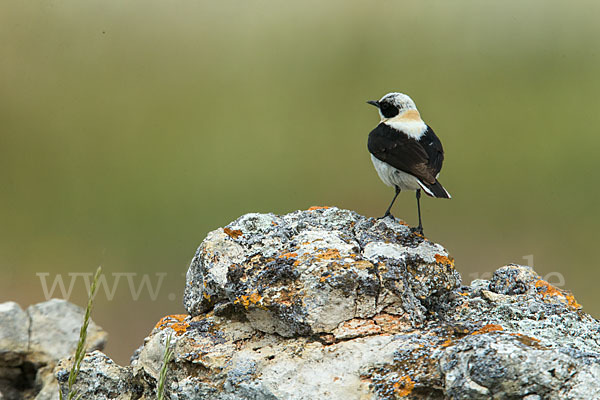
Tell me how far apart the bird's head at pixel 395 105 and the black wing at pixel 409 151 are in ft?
1.33

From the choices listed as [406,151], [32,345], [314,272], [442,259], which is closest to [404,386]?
[314,272]

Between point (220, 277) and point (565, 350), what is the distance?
2.33 m

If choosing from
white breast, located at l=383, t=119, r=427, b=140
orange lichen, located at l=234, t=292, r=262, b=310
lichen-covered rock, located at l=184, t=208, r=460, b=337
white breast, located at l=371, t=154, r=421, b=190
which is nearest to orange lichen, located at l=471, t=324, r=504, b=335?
lichen-covered rock, located at l=184, t=208, r=460, b=337

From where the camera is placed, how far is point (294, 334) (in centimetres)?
418

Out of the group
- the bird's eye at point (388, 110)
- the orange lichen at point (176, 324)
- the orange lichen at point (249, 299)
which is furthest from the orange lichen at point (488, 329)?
the bird's eye at point (388, 110)

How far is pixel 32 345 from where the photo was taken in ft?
20.9

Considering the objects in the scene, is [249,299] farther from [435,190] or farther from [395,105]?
[395,105]

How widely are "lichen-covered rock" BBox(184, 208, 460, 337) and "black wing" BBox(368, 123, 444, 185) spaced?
49.0 inches

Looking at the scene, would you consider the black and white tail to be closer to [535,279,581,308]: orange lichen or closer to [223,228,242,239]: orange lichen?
[535,279,581,308]: orange lichen

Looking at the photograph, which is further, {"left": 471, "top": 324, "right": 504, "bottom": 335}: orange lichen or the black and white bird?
the black and white bird

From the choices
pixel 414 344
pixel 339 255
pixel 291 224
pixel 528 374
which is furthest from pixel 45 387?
pixel 528 374

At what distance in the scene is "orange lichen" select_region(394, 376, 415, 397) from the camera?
366 centimetres

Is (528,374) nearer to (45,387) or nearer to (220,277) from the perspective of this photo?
(220,277)

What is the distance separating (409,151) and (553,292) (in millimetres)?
2138
